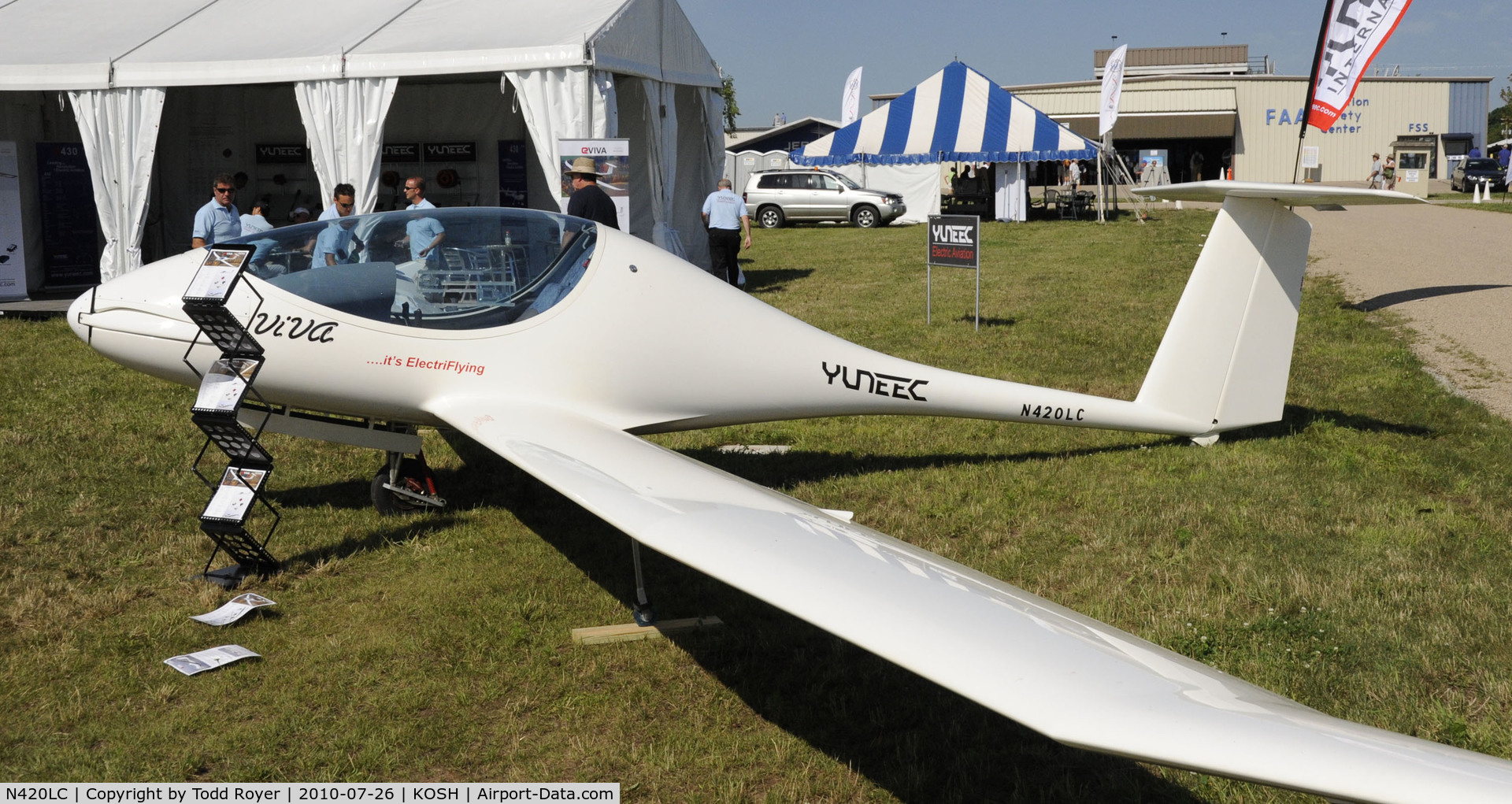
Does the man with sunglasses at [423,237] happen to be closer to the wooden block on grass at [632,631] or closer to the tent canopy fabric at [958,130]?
the wooden block on grass at [632,631]

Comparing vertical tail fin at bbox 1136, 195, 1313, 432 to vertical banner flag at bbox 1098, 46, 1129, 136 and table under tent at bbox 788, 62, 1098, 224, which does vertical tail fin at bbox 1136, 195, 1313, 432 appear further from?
vertical banner flag at bbox 1098, 46, 1129, 136

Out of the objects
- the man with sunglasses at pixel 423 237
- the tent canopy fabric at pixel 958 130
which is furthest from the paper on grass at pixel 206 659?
the tent canopy fabric at pixel 958 130

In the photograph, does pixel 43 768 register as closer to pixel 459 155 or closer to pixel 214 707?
pixel 214 707

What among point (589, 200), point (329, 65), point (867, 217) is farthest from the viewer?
point (867, 217)

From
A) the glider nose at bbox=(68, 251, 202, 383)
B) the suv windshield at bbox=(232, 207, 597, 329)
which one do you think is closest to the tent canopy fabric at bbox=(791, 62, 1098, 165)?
the suv windshield at bbox=(232, 207, 597, 329)

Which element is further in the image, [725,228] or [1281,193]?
[725,228]

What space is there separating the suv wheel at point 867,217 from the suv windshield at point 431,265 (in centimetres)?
2797

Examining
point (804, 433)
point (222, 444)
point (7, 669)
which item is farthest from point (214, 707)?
point (804, 433)

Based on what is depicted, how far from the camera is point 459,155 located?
1873 centimetres

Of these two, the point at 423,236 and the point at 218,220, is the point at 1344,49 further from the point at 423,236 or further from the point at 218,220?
the point at 218,220

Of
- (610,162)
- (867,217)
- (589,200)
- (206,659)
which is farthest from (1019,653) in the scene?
(867,217)

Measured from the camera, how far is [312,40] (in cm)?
1457

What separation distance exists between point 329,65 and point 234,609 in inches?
430

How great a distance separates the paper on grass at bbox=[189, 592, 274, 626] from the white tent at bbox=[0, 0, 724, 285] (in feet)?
31.0
